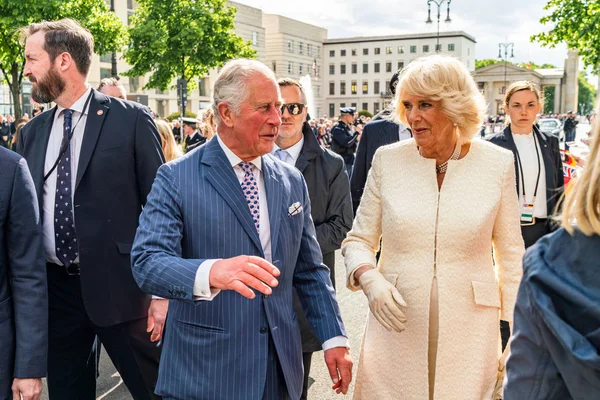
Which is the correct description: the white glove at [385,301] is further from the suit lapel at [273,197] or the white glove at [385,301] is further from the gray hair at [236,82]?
the gray hair at [236,82]

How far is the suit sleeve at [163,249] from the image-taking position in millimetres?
2145

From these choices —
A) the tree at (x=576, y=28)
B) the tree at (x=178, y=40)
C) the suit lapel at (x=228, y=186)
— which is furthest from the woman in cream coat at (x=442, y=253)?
the tree at (x=178, y=40)

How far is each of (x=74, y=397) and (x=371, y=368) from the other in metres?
1.81

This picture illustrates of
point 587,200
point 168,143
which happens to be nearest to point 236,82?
point 587,200

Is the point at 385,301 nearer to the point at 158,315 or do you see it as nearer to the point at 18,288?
the point at 158,315

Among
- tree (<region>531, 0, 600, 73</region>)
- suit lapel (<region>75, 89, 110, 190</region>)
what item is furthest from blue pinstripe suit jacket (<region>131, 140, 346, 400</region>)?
tree (<region>531, 0, 600, 73</region>)

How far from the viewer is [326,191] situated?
13.4 ft

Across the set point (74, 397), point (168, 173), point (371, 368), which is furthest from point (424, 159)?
point (74, 397)

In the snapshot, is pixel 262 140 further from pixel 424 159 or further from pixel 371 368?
pixel 371 368

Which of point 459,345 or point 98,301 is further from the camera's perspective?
point 98,301

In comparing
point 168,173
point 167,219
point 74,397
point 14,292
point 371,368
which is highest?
point 168,173

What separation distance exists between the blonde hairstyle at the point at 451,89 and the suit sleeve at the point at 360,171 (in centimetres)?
306

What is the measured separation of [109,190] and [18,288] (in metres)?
0.95

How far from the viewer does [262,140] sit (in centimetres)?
266
